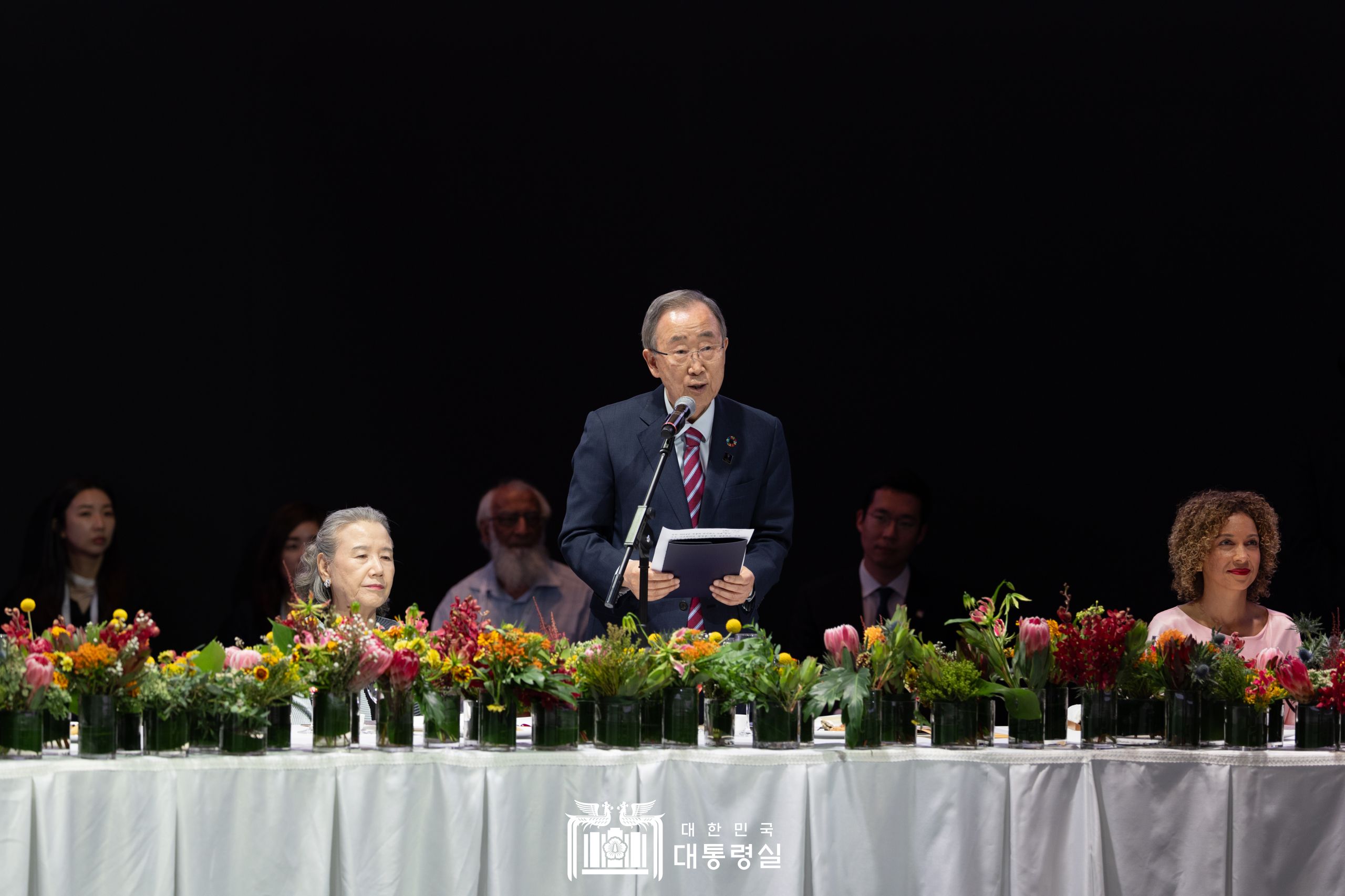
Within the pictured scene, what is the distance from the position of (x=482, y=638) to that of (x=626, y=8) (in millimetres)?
3399

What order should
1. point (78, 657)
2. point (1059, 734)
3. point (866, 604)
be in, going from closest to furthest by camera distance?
point (78, 657) < point (1059, 734) < point (866, 604)

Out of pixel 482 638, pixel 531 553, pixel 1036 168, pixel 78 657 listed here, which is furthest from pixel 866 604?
pixel 78 657

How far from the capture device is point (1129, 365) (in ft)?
17.9

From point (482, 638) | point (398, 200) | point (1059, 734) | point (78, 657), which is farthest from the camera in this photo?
point (398, 200)

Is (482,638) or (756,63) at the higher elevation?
(756,63)

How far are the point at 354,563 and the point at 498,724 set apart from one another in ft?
2.95

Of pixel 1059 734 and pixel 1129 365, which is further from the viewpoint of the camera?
pixel 1129 365

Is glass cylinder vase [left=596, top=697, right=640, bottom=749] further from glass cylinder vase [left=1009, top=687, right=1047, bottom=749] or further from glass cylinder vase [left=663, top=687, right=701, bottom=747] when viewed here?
glass cylinder vase [left=1009, top=687, right=1047, bottom=749]

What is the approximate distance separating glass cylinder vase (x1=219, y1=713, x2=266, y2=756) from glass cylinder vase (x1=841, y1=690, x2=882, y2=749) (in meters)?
1.01

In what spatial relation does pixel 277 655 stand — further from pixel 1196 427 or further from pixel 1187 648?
pixel 1196 427

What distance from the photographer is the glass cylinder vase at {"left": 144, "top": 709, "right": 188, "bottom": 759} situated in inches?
101

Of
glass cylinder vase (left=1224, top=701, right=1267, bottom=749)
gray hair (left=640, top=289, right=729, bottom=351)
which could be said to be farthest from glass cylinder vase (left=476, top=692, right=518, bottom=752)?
glass cylinder vase (left=1224, top=701, right=1267, bottom=749)

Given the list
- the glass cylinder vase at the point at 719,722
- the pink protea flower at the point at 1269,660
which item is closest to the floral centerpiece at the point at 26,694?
the glass cylinder vase at the point at 719,722

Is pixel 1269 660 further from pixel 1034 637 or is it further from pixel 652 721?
pixel 652 721
